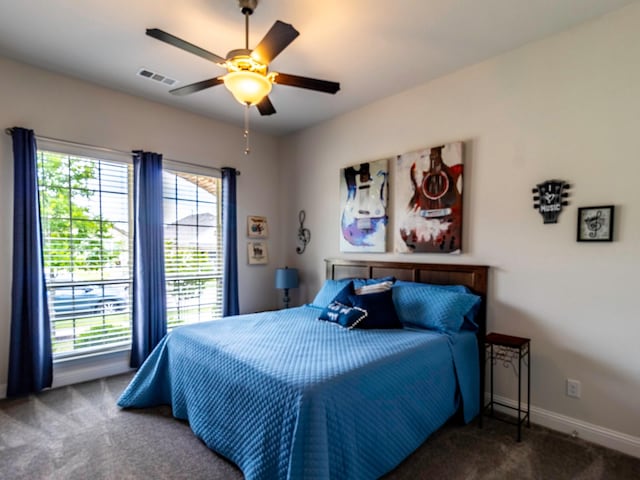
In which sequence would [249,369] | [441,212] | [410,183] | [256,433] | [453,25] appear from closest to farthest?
1. [256,433]
2. [249,369]
3. [453,25]
4. [441,212]
5. [410,183]

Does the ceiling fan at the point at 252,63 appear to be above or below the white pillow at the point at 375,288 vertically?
above

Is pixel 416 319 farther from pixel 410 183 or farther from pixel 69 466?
pixel 69 466

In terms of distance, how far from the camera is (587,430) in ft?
7.59

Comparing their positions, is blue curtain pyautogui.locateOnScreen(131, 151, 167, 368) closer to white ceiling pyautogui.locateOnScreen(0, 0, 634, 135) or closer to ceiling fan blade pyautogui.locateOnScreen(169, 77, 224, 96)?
white ceiling pyautogui.locateOnScreen(0, 0, 634, 135)

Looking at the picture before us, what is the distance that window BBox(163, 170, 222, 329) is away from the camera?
382cm

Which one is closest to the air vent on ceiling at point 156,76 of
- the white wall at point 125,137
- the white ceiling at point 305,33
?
the white ceiling at point 305,33

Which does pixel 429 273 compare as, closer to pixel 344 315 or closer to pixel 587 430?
pixel 344 315

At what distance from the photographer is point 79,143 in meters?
3.19

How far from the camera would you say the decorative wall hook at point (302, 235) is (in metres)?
4.43

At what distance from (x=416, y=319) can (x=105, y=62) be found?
341 centimetres

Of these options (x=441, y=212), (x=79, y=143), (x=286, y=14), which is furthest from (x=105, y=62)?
(x=441, y=212)

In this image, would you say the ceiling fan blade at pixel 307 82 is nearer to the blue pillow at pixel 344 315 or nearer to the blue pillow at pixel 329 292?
the blue pillow at pixel 344 315

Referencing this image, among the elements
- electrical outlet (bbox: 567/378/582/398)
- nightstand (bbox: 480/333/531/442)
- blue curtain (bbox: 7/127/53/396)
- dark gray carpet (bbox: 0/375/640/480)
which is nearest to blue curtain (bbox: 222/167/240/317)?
dark gray carpet (bbox: 0/375/640/480)

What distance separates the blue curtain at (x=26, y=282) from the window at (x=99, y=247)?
0.13m
